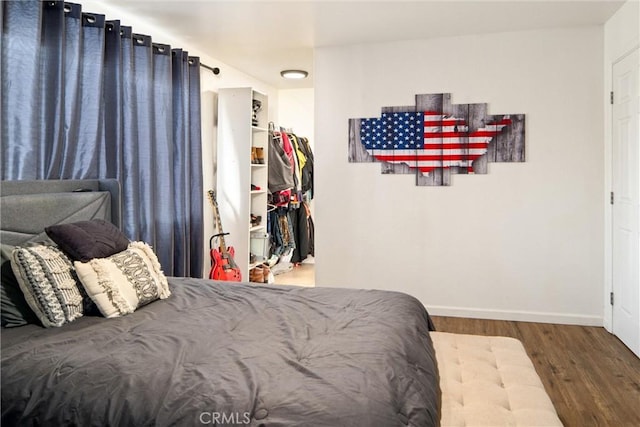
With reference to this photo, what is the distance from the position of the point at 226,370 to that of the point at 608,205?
3.39 meters

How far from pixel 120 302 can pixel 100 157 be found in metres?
1.37

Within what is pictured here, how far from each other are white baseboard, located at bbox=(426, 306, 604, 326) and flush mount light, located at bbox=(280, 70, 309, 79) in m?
2.85

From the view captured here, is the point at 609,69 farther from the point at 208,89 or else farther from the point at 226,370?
the point at 226,370

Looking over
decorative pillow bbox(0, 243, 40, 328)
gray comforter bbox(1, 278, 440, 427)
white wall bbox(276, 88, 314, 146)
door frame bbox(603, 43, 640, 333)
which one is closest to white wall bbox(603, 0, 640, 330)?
door frame bbox(603, 43, 640, 333)

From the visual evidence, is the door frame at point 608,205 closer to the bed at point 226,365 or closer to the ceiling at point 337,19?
the ceiling at point 337,19

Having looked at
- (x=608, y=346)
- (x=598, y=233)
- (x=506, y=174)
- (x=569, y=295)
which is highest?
(x=506, y=174)

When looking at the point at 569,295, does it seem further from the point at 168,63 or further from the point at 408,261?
the point at 168,63

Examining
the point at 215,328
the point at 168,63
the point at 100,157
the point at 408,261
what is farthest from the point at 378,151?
the point at 215,328

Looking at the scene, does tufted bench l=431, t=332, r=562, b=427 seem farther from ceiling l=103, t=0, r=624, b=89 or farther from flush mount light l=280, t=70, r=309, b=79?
flush mount light l=280, t=70, r=309, b=79

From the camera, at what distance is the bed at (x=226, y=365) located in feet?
4.24

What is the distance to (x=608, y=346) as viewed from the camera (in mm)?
3254

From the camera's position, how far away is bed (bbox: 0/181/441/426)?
50.9 inches

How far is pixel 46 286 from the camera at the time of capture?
1938mm

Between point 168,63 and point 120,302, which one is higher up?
point 168,63
